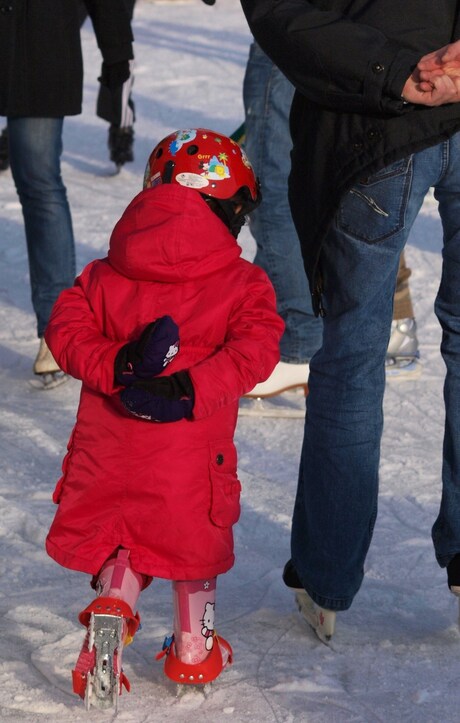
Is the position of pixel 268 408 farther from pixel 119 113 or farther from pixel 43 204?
pixel 119 113

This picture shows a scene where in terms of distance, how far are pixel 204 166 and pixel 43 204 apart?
207 centimetres

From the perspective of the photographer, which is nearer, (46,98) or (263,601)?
(263,601)

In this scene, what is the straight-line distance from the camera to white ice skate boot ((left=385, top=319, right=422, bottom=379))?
518cm

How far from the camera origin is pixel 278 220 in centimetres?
467

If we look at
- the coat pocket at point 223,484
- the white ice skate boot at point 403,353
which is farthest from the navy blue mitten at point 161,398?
the white ice skate boot at point 403,353

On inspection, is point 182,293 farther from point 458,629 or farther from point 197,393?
point 458,629

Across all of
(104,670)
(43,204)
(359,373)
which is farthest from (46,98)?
(104,670)

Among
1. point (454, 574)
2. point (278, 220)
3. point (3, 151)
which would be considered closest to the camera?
point (454, 574)

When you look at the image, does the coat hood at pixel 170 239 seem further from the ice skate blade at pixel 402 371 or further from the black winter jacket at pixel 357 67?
the ice skate blade at pixel 402 371

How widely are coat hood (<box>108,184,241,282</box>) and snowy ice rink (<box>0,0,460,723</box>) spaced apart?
870mm

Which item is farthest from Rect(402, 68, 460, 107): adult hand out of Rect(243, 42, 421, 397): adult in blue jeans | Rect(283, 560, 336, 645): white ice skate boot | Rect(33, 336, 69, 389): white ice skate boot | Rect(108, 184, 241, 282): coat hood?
Rect(33, 336, 69, 389): white ice skate boot

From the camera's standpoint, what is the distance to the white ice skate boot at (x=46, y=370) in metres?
4.96

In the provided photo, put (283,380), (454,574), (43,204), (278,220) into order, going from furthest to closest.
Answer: (43,204), (283,380), (278,220), (454,574)

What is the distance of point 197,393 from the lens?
2.58 m
